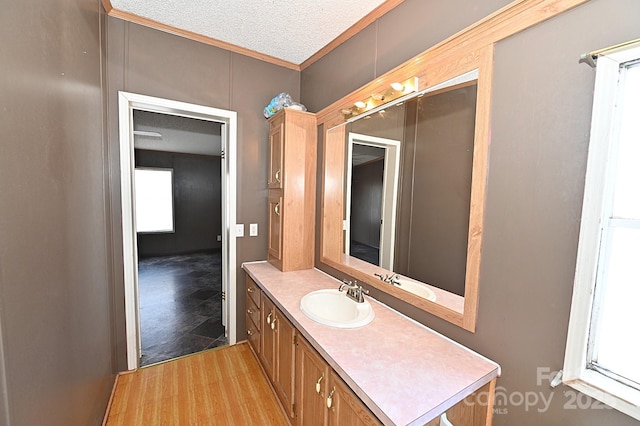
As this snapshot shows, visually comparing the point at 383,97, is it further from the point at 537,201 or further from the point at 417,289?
the point at 417,289

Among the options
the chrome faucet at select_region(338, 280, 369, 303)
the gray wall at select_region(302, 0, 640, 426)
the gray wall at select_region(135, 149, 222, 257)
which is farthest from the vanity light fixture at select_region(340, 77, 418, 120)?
the gray wall at select_region(135, 149, 222, 257)

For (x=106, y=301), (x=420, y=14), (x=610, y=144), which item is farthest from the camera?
(x=106, y=301)

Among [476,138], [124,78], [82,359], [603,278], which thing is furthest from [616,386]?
[124,78]

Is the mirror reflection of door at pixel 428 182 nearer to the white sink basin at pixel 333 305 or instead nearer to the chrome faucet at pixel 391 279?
the chrome faucet at pixel 391 279

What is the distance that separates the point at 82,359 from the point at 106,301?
1.74 feet

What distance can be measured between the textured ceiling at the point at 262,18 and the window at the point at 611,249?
4.65 feet

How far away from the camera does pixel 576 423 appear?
0.83 metres

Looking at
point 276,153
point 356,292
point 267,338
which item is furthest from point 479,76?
point 267,338

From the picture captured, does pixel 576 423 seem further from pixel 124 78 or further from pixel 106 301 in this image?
pixel 124 78

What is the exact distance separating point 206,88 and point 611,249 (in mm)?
2711

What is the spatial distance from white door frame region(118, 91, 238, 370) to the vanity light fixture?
1.17 m

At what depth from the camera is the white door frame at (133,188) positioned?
1955 mm

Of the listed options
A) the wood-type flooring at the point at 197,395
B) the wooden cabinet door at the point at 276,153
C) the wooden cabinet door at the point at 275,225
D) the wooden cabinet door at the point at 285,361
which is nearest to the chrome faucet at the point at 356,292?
the wooden cabinet door at the point at 285,361

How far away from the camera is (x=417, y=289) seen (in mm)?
1435
